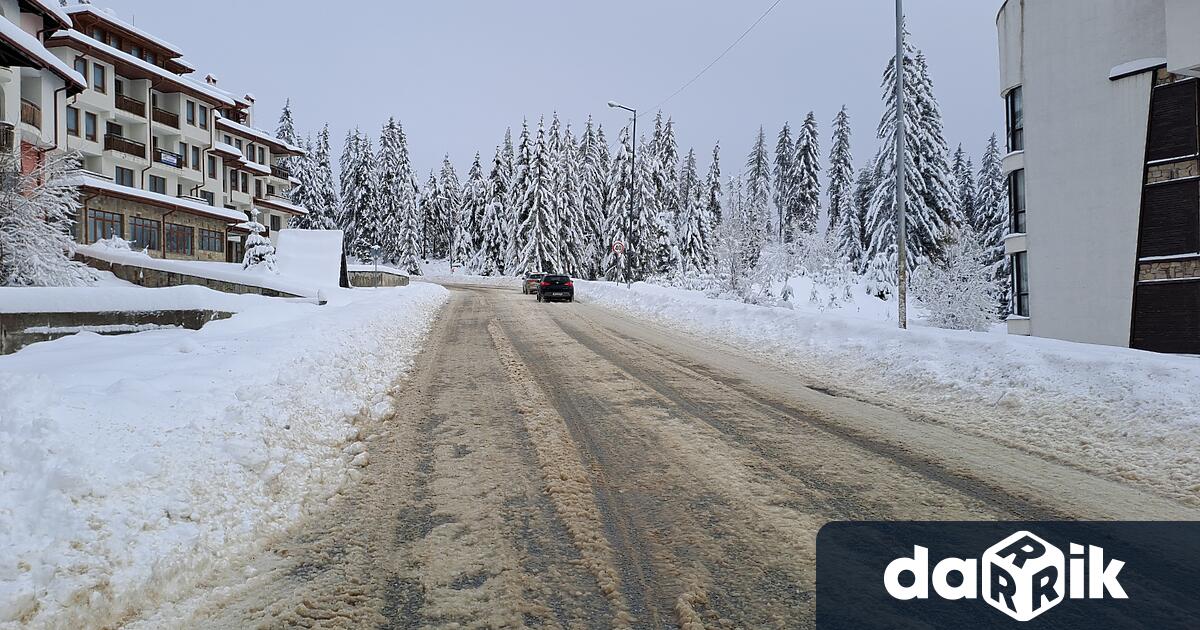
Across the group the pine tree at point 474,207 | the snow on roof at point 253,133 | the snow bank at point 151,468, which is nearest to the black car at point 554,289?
the snow bank at point 151,468

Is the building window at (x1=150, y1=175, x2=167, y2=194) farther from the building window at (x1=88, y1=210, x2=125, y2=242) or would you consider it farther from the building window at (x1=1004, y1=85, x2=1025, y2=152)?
the building window at (x1=1004, y1=85, x2=1025, y2=152)

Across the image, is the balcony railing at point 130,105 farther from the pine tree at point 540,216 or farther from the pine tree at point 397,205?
the pine tree at point 397,205

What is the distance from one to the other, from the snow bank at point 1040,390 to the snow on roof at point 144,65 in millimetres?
44061

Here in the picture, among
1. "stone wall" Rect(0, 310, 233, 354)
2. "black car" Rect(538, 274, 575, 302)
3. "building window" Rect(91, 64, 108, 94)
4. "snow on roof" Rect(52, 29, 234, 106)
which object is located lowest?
"stone wall" Rect(0, 310, 233, 354)

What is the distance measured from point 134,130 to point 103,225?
42.9ft

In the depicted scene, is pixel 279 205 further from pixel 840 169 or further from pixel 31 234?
pixel 840 169

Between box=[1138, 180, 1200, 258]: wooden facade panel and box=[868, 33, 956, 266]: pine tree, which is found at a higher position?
box=[868, 33, 956, 266]: pine tree

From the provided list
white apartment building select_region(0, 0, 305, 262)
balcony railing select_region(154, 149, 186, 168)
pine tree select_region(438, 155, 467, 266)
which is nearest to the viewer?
white apartment building select_region(0, 0, 305, 262)

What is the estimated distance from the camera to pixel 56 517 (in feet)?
11.6

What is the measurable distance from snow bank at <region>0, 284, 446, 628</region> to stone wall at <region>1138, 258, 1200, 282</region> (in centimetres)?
2014

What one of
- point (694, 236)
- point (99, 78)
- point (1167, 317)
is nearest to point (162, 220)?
point (99, 78)

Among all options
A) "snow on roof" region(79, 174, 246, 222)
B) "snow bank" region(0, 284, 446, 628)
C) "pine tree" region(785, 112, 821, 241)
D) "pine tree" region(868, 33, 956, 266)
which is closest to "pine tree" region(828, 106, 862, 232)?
"pine tree" region(785, 112, 821, 241)

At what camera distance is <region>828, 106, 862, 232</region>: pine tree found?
69125mm

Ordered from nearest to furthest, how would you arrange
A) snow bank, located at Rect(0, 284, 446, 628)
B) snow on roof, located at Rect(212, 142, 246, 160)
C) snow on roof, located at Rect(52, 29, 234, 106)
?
snow bank, located at Rect(0, 284, 446, 628) < snow on roof, located at Rect(52, 29, 234, 106) < snow on roof, located at Rect(212, 142, 246, 160)
